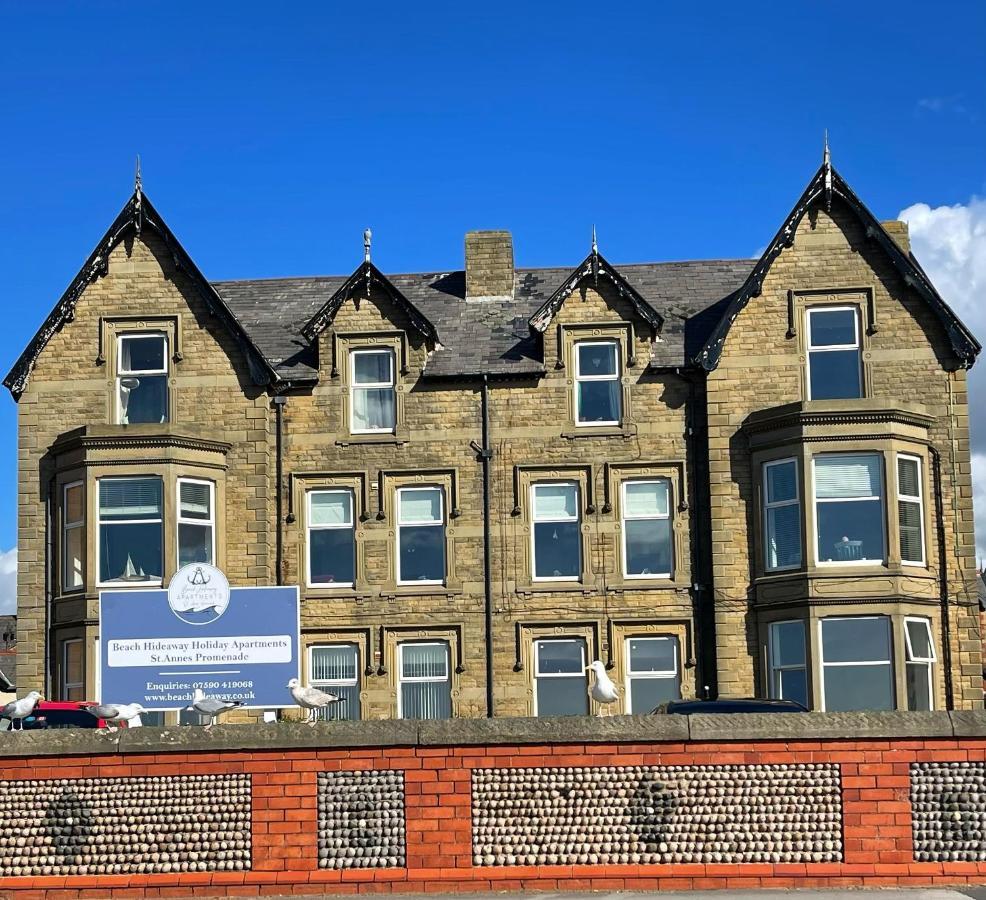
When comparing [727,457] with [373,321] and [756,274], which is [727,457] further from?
[373,321]

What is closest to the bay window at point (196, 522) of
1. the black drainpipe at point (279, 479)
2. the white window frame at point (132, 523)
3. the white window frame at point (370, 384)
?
the white window frame at point (132, 523)

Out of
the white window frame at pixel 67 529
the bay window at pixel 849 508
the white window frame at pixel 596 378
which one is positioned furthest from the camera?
the white window frame at pixel 596 378

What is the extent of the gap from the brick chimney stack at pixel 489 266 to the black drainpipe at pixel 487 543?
3.46 m

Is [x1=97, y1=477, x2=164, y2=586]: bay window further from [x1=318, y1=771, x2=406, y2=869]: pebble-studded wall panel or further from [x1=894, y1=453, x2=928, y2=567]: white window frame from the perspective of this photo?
[x1=318, y1=771, x2=406, y2=869]: pebble-studded wall panel

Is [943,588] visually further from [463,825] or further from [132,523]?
[463,825]

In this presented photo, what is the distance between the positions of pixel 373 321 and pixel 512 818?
19194 mm

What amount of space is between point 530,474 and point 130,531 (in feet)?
27.9

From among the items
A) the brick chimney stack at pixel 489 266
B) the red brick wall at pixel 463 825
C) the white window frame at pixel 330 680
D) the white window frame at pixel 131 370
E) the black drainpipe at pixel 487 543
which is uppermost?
the brick chimney stack at pixel 489 266

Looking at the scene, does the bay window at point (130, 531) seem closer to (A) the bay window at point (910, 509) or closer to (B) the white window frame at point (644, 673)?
(B) the white window frame at point (644, 673)

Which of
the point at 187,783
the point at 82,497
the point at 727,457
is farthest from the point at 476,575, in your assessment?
the point at 187,783

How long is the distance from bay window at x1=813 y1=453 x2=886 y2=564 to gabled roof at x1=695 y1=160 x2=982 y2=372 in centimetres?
322

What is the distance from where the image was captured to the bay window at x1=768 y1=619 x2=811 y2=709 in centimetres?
3092

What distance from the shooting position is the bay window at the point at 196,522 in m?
32.2

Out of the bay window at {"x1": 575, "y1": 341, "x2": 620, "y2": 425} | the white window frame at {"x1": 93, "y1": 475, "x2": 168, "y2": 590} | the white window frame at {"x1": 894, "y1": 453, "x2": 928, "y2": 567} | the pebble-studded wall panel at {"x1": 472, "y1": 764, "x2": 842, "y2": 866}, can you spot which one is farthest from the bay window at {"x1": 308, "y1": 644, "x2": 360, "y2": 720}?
the pebble-studded wall panel at {"x1": 472, "y1": 764, "x2": 842, "y2": 866}
